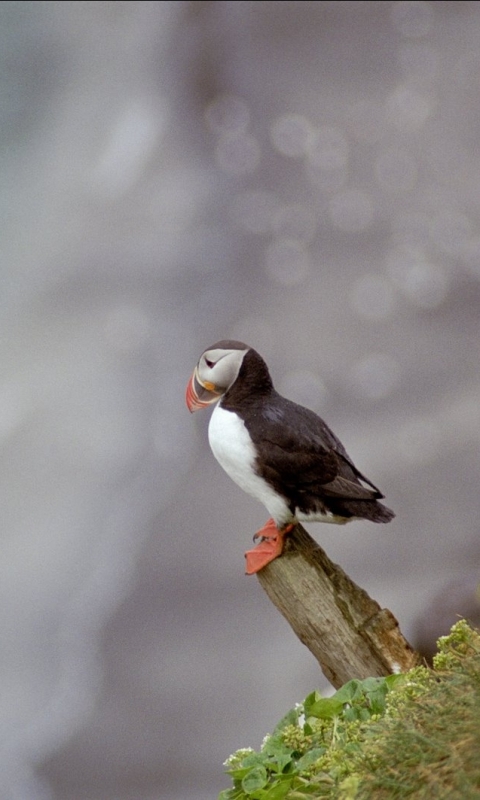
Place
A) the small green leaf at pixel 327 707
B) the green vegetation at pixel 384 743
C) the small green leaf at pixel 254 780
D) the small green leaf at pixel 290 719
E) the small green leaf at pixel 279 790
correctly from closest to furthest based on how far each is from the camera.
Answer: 1. the green vegetation at pixel 384 743
2. the small green leaf at pixel 279 790
3. the small green leaf at pixel 254 780
4. the small green leaf at pixel 327 707
5. the small green leaf at pixel 290 719

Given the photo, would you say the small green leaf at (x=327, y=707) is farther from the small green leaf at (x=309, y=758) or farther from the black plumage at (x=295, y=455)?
the black plumage at (x=295, y=455)

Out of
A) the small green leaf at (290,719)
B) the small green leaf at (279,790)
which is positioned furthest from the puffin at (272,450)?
the small green leaf at (279,790)

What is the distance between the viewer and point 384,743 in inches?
106

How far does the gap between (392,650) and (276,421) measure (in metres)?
0.97

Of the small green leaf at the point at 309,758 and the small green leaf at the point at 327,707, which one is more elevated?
the small green leaf at the point at 327,707

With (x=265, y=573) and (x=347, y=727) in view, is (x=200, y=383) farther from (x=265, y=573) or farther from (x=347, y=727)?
(x=347, y=727)

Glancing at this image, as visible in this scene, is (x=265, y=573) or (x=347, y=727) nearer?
(x=347, y=727)

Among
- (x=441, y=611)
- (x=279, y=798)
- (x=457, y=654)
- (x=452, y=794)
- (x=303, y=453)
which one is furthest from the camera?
(x=441, y=611)

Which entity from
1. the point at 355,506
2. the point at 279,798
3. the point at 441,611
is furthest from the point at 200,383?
the point at 441,611

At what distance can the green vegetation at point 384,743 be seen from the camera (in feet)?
8.03

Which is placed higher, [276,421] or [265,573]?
[276,421]

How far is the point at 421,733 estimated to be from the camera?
262 cm

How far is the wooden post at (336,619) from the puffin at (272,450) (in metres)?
0.10

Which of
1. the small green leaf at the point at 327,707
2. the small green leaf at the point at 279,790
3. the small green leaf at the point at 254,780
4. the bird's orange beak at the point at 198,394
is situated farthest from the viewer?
the bird's orange beak at the point at 198,394
